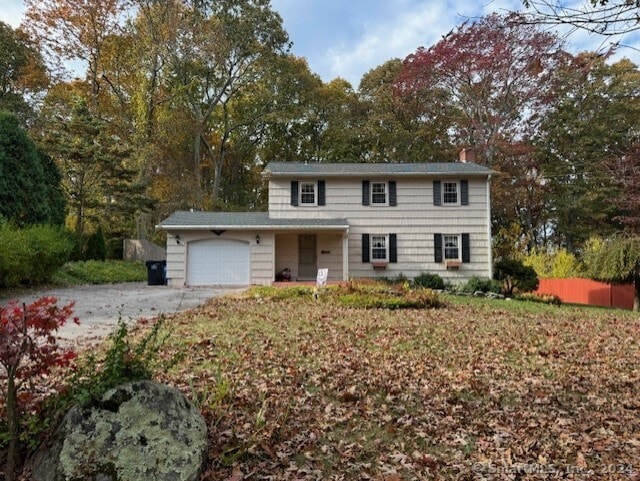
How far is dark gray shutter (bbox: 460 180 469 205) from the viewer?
17.2 metres

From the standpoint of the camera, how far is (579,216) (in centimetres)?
2584

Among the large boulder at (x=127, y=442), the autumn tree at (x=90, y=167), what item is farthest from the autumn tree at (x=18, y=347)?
the autumn tree at (x=90, y=167)

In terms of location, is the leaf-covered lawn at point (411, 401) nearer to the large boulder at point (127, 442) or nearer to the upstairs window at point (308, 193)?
the large boulder at point (127, 442)

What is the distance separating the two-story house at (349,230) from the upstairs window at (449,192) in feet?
0.13

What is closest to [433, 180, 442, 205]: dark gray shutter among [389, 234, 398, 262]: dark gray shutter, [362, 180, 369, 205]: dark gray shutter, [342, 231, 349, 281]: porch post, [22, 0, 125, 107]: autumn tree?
[389, 234, 398, 262]: dark gray shutter

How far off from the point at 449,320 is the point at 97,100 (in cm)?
2572

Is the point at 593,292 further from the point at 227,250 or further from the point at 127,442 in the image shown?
the point at 127,442

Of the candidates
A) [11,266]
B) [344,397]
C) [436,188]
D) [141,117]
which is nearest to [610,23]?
[344,397]

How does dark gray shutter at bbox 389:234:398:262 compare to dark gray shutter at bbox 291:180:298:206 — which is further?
dark gray shutter at bbox 291:180:298:206

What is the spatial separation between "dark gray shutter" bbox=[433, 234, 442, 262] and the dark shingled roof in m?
2.52

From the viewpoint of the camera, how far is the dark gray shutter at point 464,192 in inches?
675

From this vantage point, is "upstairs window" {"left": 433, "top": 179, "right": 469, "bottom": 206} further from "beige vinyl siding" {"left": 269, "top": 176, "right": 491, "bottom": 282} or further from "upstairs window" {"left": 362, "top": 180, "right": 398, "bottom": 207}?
"upstairs window" {"left": 362, "top": 180, "right": 398, "bottom": 207}

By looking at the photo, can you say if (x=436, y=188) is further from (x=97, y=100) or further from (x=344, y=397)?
(x=97, y=100)

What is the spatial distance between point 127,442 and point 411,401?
260 cm
